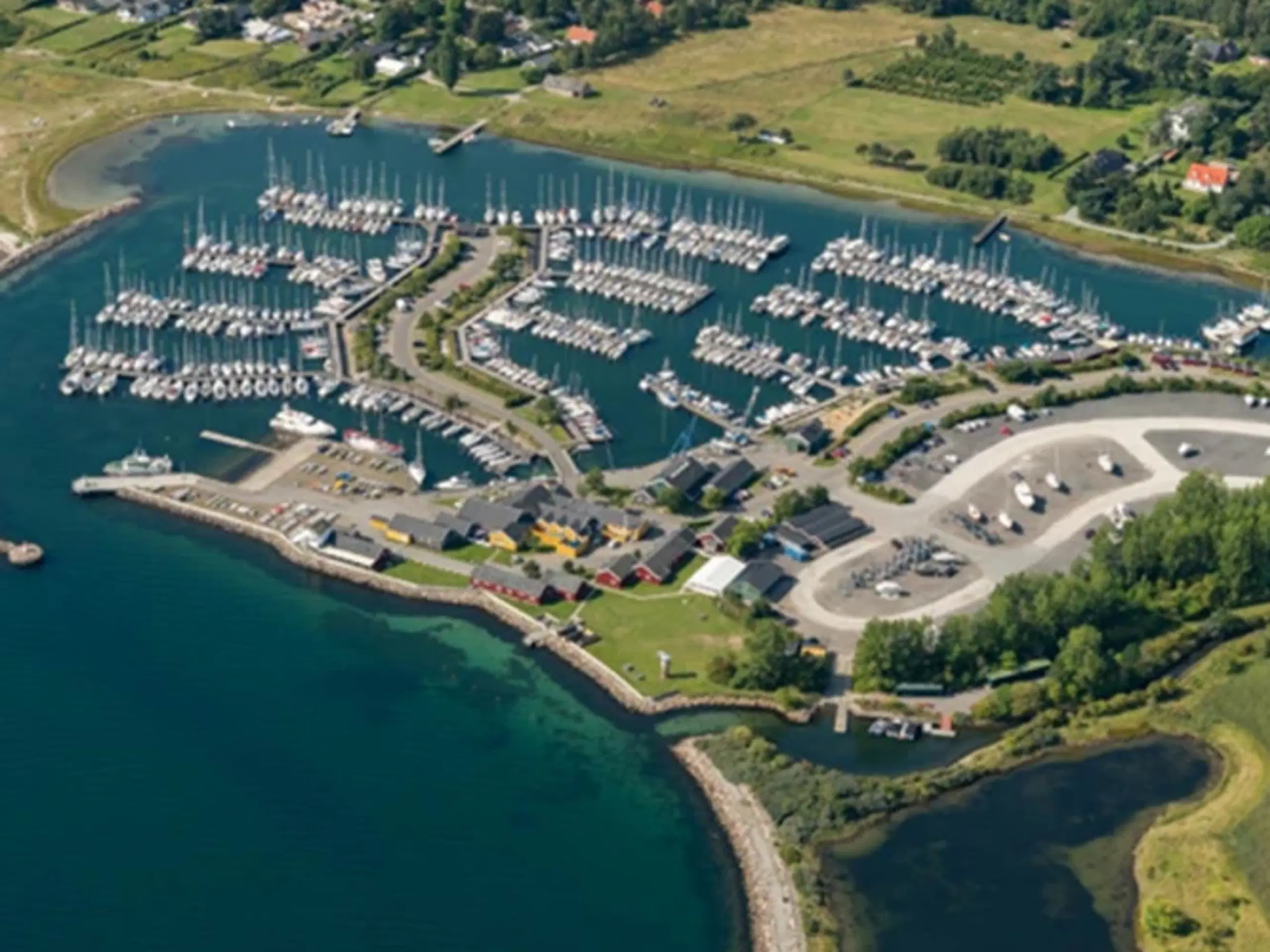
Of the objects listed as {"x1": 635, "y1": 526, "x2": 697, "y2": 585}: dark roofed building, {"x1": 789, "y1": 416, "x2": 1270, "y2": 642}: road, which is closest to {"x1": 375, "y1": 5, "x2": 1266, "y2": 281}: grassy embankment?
{"x1": 789, "y1": 416, "x2": 1270, "y2": 642}: road

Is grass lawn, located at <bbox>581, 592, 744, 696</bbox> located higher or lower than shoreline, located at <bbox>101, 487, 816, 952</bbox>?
higher

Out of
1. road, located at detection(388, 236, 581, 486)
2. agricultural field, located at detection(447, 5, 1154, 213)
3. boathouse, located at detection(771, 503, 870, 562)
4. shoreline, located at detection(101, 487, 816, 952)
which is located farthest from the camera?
agricultural field, located at detection(447, 5, 1154, 213)

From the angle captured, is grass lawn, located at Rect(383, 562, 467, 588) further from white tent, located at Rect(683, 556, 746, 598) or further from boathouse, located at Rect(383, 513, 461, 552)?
white tent, located at Rect(683, 556, 746, 598)

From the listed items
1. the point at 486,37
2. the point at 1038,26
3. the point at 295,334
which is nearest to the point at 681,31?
the point at 486,37

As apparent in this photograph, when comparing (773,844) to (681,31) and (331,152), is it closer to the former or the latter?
(331,152)

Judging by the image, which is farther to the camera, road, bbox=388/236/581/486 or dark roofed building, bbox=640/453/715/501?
road, bbox=388/236/581/486

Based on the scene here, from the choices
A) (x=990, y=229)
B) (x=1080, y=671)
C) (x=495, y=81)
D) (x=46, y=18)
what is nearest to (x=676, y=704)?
(x=1080, y=671)
